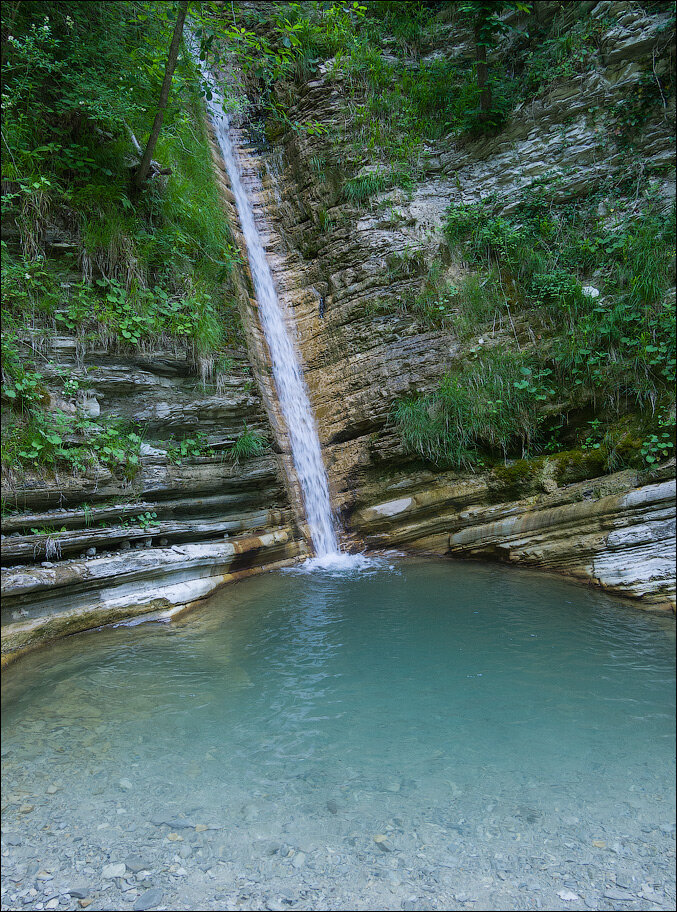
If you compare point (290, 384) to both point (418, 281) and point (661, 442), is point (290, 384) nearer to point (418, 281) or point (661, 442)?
point (418, 281)

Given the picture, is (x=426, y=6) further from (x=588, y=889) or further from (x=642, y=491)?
(x=588, y=889)

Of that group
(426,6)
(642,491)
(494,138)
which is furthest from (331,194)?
(642,491)

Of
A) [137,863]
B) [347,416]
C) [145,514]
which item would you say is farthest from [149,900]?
[347,416]

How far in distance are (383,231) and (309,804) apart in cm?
745

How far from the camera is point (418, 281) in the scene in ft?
23.5

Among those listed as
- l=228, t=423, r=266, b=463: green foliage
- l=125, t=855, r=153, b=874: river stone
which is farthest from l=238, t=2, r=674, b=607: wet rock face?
l=125, t=855, r=153, b=874: river stone

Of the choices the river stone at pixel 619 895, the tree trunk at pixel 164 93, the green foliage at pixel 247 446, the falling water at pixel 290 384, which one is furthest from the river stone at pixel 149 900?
the tree trunk at pixel 164 93

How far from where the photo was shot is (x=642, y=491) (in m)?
4.75

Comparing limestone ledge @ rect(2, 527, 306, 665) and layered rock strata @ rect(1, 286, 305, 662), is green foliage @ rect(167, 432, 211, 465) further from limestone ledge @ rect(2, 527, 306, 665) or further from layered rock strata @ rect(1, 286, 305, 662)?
limestone ledge @ rect(2, 527, 306, 665)

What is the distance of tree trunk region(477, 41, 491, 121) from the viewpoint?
7.42 m

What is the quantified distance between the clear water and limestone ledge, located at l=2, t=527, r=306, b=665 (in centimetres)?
33

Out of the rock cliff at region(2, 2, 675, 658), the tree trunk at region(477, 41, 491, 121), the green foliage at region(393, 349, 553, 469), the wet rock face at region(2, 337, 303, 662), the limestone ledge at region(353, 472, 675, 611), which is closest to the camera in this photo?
the wet rock face at region(2, 337, 303, 662)

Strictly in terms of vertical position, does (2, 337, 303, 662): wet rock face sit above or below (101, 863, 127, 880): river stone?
above

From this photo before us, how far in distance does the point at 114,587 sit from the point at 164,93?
5.35 meters
